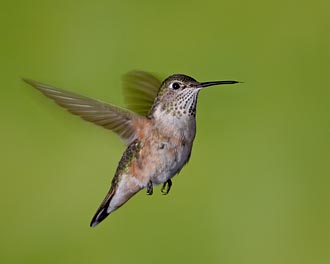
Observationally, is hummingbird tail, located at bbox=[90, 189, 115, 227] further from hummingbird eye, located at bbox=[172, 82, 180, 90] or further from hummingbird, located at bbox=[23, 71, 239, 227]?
hummingbird eye, located at bbox=[172, 82, 180, 90]

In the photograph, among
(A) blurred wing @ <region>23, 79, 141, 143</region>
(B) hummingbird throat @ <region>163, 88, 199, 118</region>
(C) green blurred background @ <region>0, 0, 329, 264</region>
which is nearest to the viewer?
(A) blurred wing @ <region>23, 79, 141, 143</region>

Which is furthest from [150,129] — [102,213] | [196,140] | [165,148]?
[196,140]

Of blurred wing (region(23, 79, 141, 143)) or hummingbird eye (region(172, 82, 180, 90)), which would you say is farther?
hummingbird eye (region(172, 82, 180, 90))

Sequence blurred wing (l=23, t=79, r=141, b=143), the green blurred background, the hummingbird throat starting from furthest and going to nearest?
1. the green blurred background
2. the hummingbird throat
3. blurred wing (l=23, t=79, r=141, b=143)

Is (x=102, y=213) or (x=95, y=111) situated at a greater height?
(x=95, y=111)

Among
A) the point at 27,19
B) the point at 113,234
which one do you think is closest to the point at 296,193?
the point at 113,234

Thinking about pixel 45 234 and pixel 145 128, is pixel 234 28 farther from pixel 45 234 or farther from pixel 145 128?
pixel 145 128

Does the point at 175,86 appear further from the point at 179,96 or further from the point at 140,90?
the point at 140,90

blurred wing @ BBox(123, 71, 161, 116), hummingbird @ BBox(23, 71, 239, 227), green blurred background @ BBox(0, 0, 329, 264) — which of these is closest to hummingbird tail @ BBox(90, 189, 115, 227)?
→ hummingbird @ BBox(23, 71, 239, 227)
